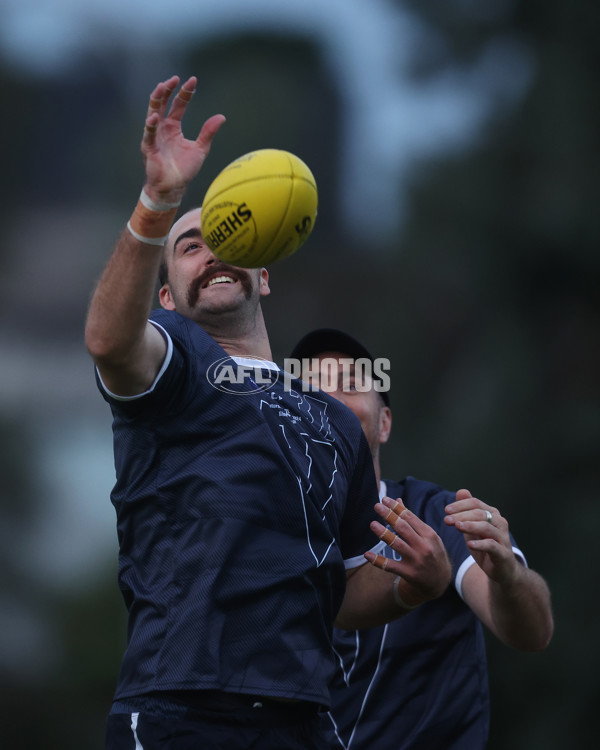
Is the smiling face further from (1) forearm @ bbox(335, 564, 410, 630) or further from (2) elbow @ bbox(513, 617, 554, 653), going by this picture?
(2) elbow @ bbox(513, 617, 554, 653)

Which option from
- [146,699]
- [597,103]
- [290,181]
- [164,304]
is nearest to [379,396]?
[164,304]

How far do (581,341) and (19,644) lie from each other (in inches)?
219

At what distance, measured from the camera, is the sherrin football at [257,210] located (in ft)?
9.26

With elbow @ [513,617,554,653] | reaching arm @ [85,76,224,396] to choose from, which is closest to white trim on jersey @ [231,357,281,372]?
reaching arm @ [85,76,224,396]

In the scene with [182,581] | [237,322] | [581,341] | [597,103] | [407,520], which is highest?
[597,103]

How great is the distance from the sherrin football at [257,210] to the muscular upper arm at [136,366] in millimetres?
396

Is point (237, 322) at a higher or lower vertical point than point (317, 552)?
higher

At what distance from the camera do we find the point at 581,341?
877 centimetres

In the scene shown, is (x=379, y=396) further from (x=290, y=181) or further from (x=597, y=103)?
(x=597, y=103)

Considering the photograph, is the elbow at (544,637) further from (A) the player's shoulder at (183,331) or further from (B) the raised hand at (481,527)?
(A) the player's shoulder at (183,331)

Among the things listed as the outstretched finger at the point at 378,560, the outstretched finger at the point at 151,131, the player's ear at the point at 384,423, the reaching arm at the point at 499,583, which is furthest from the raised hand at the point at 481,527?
the player's ear at the point at 384,423

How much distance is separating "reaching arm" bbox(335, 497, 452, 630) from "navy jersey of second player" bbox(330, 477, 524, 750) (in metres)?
0.71

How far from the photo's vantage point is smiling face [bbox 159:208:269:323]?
3201mm

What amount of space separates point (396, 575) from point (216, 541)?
85 cm
